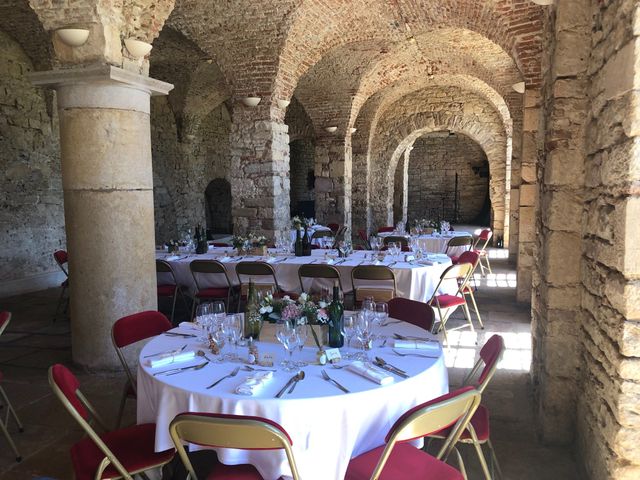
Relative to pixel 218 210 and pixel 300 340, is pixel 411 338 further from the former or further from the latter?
pixel 218 210

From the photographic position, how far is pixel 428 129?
44.5 ft

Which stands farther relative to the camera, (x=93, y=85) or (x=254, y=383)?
(x=93, y=85)

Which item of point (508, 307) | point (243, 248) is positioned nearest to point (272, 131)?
point (243, 248)

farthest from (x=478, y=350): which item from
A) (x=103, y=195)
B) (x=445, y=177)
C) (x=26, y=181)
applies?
(x=445, y=177)

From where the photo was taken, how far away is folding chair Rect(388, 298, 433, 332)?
314 cm

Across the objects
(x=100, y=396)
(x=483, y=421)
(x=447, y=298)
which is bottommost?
(x=100, y=396)

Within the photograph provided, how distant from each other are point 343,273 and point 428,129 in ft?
31.2

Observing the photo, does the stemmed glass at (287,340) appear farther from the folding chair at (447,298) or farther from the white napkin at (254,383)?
the folding chair at (447,298)

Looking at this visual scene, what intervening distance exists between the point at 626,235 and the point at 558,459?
1546 millimetres

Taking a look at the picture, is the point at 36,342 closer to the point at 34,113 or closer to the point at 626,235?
the point at 34,113

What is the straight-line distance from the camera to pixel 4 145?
7227 mm

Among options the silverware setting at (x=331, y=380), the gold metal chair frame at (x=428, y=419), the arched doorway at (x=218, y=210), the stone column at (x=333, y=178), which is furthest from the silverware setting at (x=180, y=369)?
the arched doorway at (x=218, y=210)

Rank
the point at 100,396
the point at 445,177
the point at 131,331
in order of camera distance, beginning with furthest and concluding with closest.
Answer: the point at 445,177
the point at 100,396
the point at 131,331

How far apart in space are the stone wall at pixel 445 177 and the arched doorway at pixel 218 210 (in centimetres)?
843
